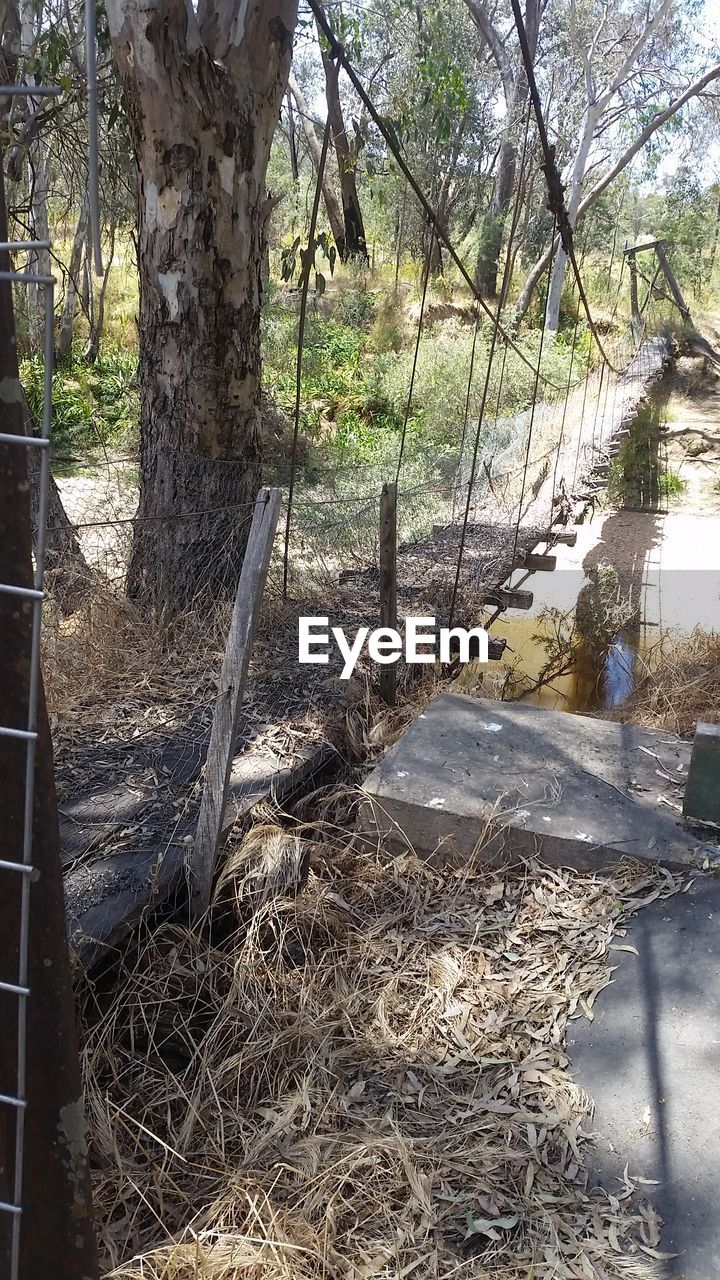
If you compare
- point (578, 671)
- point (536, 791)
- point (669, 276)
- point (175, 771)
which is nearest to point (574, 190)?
point (669, 276)

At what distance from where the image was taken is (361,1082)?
6.34 ft

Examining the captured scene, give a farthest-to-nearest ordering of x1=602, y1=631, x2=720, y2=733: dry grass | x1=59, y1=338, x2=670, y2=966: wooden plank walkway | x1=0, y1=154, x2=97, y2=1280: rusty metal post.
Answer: x1=602, y1=631, x2=720, y2=733: dry grass → x1=59, y1=338, x2=670, y2=966: wooden plank walkway → x1=0, y1=154, x2=97, y2=1280: rusty metal post

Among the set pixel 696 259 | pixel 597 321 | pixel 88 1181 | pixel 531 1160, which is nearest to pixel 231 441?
pixel 531 1160

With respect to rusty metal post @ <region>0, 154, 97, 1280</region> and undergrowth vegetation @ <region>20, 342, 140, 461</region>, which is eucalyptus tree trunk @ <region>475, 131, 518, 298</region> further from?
rusty metal post @ <region>0, 154, 97, 1280</region>

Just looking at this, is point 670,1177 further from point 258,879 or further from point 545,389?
point 545,389

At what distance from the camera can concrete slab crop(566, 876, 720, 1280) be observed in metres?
1.62

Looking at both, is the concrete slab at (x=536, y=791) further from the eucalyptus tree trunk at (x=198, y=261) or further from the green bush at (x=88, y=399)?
the green bush at (x=88, y=399)

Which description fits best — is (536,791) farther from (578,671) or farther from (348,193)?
(578,671)

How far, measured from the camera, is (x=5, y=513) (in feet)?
2.67

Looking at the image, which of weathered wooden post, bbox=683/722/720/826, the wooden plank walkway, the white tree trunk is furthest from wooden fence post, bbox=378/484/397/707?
the white tree trunk

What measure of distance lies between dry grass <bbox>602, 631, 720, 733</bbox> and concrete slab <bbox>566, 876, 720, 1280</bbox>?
1.53m

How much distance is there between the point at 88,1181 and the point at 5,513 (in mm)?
695

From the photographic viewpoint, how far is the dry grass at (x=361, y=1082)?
A: 1576mm

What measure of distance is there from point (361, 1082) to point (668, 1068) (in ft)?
2.04
